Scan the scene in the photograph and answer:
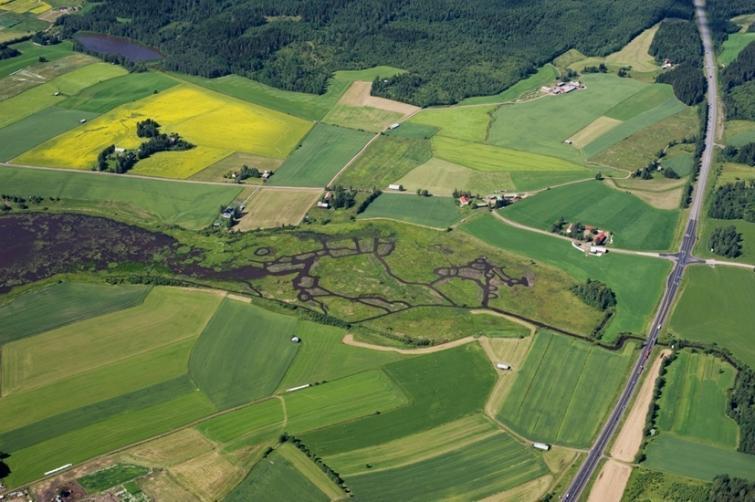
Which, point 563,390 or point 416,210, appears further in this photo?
point 416,210

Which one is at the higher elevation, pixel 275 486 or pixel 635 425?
pixel 275 486

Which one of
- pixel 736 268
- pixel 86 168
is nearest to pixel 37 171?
pixel 86 168

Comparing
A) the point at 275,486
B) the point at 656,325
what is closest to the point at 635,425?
the point at 656,325

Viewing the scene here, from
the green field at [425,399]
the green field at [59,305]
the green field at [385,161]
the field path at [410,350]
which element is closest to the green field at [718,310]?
the field path at [410,350]

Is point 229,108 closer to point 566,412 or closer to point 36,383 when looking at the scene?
point 36,383

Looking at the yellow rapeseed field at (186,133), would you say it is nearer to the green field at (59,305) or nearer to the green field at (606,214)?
the green field at (59,305)

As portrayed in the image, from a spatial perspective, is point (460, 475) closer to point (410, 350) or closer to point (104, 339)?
point (410, 350)

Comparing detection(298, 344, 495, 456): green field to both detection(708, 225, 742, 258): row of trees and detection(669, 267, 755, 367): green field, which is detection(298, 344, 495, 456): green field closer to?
detection(669, 267, 755, 367): green field
